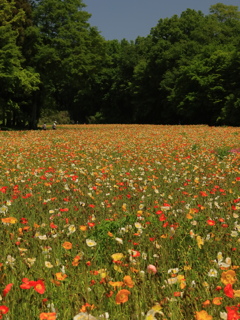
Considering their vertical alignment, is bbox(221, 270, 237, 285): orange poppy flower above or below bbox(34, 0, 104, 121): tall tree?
below

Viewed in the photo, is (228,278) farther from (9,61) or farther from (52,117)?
(52,117)

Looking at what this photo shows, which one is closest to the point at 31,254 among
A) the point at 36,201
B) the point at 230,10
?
the point at 36,201

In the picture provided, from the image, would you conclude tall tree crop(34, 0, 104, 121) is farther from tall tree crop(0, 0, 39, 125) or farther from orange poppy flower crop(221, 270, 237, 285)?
orange poppy flower crop(221, 270, 237, 285)

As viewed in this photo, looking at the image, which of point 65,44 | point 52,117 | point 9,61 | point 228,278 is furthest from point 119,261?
point 52,117

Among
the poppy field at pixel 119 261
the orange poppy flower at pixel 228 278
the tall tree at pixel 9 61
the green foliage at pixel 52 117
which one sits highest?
the tall tree at pixel 9 61

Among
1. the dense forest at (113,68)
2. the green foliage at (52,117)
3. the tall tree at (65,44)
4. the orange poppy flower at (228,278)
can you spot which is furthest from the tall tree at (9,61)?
the green foliage at (52,117)

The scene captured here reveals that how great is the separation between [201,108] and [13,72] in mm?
34840

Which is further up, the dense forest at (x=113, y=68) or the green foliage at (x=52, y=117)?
the dense forest at (x=113, y=68)

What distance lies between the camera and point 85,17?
46.4 meters

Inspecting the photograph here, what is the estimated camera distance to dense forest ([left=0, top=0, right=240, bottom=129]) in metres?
41.7

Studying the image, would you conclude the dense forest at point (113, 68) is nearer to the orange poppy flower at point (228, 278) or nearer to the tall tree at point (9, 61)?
the tall tree at point (9, 61)

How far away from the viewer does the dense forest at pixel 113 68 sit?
4174cm

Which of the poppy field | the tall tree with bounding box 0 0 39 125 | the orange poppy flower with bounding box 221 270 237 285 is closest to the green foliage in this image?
the tall tree with bounding box 0 0 39 125

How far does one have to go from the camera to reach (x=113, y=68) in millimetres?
96188
